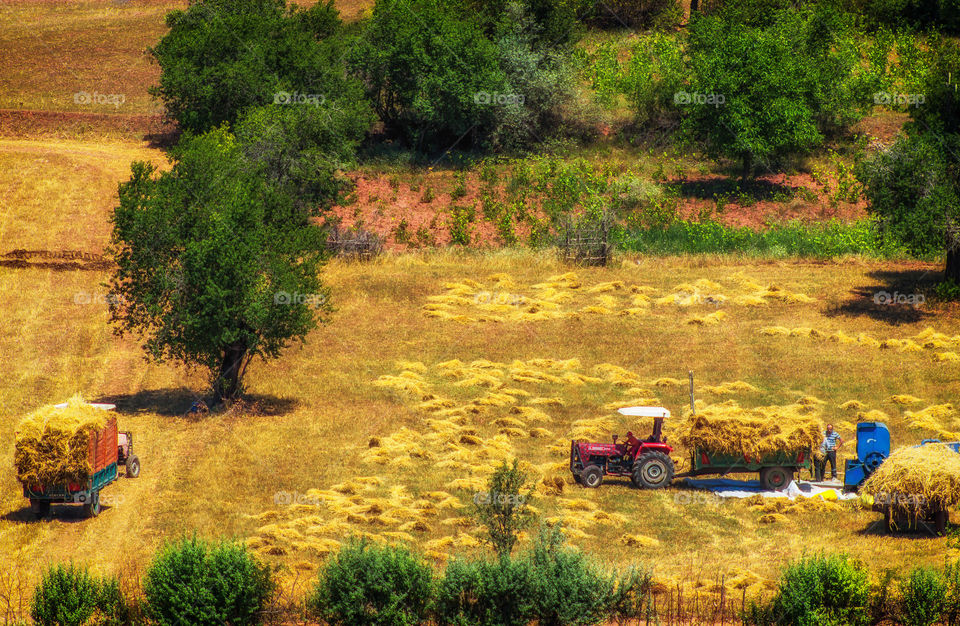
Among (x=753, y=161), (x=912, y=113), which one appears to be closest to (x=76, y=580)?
(x=912, y=113)

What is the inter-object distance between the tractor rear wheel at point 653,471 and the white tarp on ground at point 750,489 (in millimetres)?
877

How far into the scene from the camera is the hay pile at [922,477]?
21828 mm

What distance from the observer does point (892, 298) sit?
4234cm

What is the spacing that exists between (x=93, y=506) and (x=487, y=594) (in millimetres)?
10740

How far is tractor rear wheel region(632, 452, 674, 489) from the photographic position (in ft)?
86.4

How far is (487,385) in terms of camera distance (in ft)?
112

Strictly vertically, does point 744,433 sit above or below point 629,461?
above

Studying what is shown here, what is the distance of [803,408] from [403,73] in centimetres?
3726

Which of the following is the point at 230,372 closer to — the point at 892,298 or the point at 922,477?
the point at 922,477

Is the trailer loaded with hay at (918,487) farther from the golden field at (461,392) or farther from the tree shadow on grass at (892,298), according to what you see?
the tree shadow on grass at (892,298)

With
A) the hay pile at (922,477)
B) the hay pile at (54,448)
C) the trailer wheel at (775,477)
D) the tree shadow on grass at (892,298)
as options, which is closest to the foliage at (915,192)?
the tree shadow on grass at (892,298)

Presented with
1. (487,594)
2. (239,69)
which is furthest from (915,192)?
(239,69)

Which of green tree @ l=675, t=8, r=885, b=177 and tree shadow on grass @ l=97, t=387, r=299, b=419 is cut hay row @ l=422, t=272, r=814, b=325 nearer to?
tree shadow on grass @ l=97, t=387, r=299, b=419

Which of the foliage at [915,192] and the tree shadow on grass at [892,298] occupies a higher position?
the foliage at [915,192]
